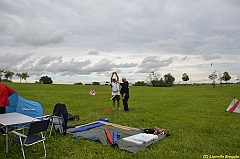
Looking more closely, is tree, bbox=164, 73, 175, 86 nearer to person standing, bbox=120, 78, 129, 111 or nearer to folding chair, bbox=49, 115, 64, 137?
person standing, bbox=120, 78, 129, 111

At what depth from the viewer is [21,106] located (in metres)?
7.25

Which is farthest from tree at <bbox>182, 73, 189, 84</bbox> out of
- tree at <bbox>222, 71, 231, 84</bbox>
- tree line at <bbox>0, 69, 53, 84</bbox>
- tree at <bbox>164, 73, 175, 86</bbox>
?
tree line at <bbox>0, 69, 53, 84</bbox>

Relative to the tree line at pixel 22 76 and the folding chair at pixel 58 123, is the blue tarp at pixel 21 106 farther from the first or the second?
the tree line at pixel 22 76

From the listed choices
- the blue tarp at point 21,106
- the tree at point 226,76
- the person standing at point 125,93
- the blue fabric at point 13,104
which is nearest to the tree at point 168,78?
the tree at point 226,76

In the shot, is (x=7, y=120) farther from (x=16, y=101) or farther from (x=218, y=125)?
(x=218, y=125)

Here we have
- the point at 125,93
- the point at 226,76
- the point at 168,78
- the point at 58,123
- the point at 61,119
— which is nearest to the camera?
the point at 61,119

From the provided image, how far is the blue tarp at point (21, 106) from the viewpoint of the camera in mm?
7165

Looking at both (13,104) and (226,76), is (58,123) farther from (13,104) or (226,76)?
(226,76)

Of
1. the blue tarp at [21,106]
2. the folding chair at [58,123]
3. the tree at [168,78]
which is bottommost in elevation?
the folding chair at [58,123]

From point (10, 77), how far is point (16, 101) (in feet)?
243

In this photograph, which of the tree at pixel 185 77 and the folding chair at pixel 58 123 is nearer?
the folding chair at pixel 58 123

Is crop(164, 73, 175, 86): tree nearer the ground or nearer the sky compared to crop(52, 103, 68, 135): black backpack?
nearer the sky

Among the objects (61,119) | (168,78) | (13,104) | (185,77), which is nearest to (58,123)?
(61,119)

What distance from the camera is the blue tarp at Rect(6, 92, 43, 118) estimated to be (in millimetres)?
7165
